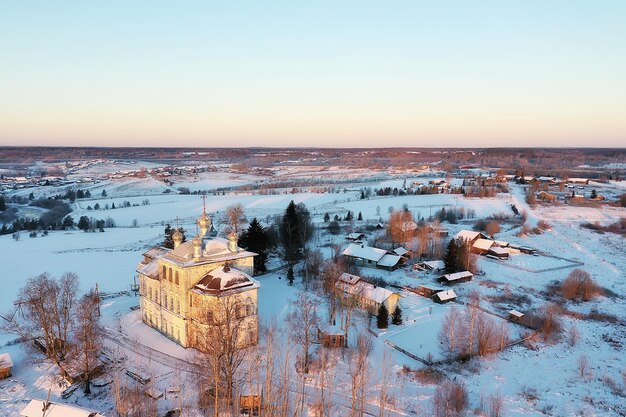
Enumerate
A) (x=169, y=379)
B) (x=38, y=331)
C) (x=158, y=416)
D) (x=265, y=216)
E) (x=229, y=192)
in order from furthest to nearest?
(x=229, y=192) → (x=265, y=216) → (x=38, y=331) → (x=169, y=379) → (x=158, y=416)

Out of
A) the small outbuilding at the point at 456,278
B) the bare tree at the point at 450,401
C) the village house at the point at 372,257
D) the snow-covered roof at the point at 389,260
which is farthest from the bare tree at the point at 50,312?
the small outbuilding at the point at 456,278

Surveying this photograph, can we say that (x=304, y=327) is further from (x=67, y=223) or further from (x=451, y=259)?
(x=67, y=223)

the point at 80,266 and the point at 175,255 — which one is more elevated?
the point at 175,255

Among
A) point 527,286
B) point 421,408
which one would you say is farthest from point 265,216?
point 421,408

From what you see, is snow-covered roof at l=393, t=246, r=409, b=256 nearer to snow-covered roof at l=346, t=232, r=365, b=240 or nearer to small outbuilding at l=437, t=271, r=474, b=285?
small outbuilding at l=437, t=271, r=474, b=285

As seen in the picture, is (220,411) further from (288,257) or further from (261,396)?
(288,257)

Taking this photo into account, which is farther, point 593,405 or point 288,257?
point 288,257

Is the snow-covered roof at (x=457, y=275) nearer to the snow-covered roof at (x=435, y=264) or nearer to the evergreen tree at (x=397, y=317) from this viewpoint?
the snow-covered roof at (x=435, y=264)
